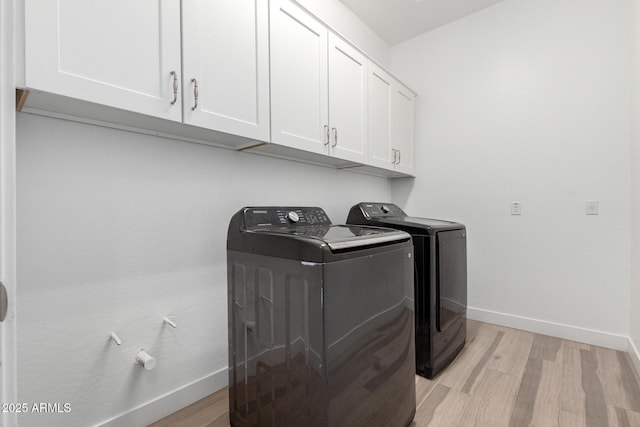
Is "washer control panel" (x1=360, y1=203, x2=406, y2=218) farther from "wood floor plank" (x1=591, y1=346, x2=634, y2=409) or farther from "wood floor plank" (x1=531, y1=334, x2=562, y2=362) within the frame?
"wood floor plank" (x1=591, y1=346, x2=634, y2=409)

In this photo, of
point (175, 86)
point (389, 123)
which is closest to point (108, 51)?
point (175, 86)

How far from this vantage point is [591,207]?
2.21m

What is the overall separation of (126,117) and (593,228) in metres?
3.01

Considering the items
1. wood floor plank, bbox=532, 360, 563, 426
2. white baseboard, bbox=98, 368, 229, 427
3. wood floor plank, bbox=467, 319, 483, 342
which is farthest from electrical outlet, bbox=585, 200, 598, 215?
white baseboard, bbox=98, 368, 229, 427

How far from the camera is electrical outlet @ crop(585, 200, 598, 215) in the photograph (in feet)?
7.19

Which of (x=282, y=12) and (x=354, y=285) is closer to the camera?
(x=354, y=285)

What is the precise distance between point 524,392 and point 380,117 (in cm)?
204

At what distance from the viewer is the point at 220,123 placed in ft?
4.40

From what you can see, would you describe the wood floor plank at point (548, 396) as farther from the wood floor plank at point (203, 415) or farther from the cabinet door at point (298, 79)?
the cabinet door at point (298, 79)

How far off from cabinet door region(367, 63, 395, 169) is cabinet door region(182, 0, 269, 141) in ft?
3.41

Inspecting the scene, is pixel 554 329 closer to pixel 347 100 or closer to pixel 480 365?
pixel 480 365

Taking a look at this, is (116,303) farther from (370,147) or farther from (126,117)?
(370,147)

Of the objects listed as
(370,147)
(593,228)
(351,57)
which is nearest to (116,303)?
(370,147)

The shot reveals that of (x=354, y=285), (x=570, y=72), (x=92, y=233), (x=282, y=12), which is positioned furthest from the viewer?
(x=570, y=72)
